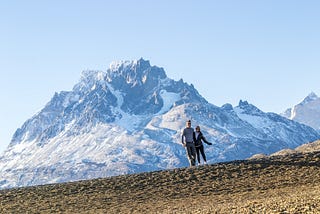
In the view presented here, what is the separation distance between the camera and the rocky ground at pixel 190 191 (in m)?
33.8

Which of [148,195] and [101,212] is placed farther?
[148,195]

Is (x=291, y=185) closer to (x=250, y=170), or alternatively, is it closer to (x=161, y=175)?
(x=250, y=170)

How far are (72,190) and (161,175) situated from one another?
603 cm

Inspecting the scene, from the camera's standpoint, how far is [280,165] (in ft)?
141

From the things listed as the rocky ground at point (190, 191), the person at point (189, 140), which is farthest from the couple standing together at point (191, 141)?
the rocky ground at point (190, 191)

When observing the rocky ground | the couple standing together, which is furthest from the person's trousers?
the rocky ground

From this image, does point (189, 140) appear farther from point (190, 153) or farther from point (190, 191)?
point (190, 191)

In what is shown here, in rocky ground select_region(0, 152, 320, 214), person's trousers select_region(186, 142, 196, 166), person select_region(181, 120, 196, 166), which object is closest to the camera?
rocky ground select_region(0, 152, 320, 214)

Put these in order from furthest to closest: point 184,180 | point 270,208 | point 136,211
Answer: point 184,180, point 136,211, point 270,208

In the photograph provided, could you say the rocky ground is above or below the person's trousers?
below

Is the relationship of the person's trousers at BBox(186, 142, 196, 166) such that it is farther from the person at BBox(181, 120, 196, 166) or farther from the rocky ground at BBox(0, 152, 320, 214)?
the rocky ground at BBox(0, 152, 320, 214)

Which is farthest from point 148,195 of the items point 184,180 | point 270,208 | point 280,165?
point 270,208

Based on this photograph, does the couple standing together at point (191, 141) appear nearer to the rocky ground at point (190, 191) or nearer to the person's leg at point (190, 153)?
the person's leg at point (190, 153)

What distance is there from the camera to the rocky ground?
1330 inches
